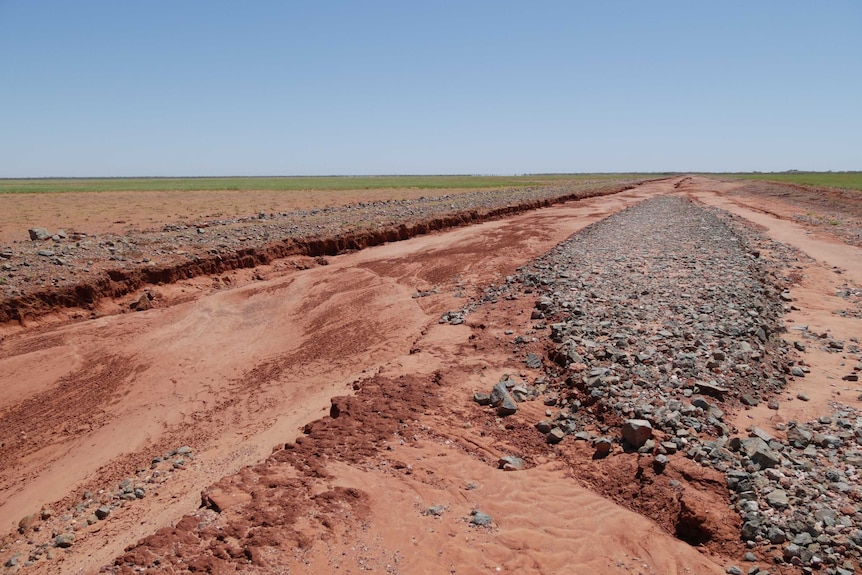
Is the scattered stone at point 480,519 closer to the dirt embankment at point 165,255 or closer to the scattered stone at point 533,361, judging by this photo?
the scattered stone at point 533,361

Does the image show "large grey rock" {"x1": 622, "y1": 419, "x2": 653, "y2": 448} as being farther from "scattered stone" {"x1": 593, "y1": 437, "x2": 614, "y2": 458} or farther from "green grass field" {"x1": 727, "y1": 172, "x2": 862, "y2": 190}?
"green grass field" {"x1": 727, "y1": 172, "x2": 862, "y2": 190}

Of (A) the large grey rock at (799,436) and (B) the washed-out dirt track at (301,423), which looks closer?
(B) the washed-out dirt track at (301,423)

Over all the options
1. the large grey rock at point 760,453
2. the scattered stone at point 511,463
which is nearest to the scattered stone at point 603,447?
the scattered stone at point 511,463

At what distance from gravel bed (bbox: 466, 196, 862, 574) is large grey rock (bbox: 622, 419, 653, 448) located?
0.02 m

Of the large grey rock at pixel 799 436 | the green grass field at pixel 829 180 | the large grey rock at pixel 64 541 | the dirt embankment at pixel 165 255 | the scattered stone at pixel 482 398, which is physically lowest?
the large grey rock at pixel 64 541

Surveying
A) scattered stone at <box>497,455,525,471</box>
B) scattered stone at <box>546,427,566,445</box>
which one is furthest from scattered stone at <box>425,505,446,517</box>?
scattered stone at <box>546,427,566,445</box>

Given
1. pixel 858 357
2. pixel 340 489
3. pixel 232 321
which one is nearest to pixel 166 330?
pixel 232 321

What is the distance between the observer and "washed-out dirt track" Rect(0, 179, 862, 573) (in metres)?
5.27

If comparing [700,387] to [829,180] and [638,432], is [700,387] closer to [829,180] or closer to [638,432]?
[638,432]

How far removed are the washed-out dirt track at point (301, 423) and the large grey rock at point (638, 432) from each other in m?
1.02

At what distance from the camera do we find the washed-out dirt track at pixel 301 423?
17.3 feet

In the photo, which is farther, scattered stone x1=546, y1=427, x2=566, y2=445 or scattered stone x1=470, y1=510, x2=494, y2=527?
scattered stone x1=546, y1=427, x2=566, y2=445

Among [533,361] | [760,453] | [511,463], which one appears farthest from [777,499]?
[533,361]

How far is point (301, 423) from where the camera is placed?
8797 mm
